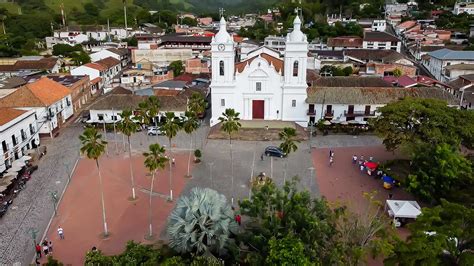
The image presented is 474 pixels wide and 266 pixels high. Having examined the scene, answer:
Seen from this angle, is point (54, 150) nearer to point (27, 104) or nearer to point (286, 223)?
point (27, 104)

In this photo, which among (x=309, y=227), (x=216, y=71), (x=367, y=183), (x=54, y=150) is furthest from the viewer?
(x=216, y=71)

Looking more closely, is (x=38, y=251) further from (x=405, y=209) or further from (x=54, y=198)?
(x=405, y=209)

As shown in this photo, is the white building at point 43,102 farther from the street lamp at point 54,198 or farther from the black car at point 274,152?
the black car at point 274,152

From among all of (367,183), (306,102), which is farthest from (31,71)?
(367,183)

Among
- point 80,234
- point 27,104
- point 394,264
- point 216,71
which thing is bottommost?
point 80,234

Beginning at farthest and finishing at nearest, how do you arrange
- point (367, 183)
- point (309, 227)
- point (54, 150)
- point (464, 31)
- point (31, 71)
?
point (464, 31) → point (31, 71) → point (54, 150) → point (367, 183) → point (309, 227)

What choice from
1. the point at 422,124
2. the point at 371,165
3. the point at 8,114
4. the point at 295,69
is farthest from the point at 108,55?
the point at 422,124

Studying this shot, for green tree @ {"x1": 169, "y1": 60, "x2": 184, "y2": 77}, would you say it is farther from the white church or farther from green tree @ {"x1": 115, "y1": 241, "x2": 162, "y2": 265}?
green tree @ {"x1": 115, "y1": 241, "x2": 162, "y2": 265}
